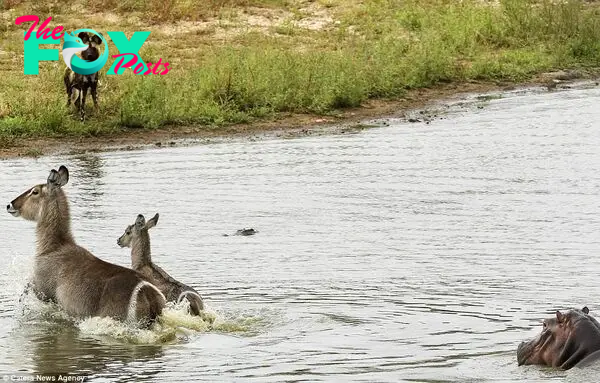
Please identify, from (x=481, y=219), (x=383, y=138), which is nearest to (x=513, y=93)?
(x=383, y=138)

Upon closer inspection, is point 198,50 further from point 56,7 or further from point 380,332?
point 380,332

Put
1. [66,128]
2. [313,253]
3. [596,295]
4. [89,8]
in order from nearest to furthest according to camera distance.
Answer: [596,295]
[313,253]
[66,128]
[89,8]

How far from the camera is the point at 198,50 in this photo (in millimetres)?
23219

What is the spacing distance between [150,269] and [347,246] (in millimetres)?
2793

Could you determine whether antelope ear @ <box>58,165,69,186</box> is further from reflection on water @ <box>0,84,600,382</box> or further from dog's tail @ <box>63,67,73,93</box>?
dog's tail @ <box>63,67,73,93</box>

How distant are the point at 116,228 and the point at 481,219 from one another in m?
3.60

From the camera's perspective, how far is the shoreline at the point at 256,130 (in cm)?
1753

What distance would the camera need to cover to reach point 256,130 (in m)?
18.9

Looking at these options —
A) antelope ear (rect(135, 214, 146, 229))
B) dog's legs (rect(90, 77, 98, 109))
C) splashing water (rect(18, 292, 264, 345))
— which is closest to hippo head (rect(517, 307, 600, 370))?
splashing water (rect(18, 292, 264, 345))

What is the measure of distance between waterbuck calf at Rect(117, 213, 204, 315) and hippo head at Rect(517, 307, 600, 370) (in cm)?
249

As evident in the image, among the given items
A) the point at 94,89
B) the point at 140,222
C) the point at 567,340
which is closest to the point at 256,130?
the point at 94,89

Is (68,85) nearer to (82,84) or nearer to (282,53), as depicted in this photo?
(82,84)

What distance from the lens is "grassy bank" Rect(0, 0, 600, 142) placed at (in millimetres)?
18969

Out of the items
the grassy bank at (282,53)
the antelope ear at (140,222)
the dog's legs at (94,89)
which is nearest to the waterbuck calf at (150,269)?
the antelope ear at (140,222)
